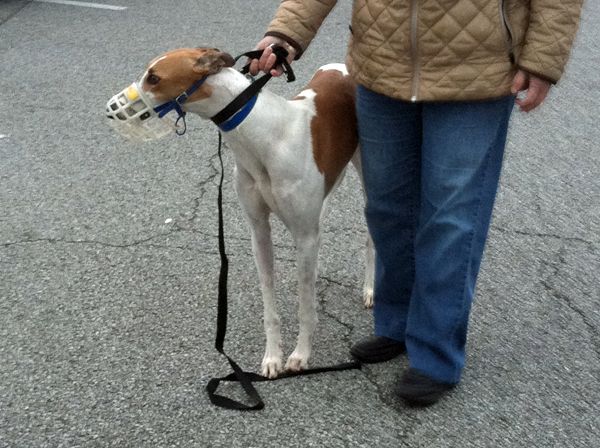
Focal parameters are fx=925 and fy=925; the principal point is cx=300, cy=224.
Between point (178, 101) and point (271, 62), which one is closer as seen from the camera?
point (178, 101)

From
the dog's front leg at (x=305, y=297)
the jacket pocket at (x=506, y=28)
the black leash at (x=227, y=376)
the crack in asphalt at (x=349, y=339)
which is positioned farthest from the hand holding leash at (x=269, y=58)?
the crack in asphalt at (x=349, y=339)

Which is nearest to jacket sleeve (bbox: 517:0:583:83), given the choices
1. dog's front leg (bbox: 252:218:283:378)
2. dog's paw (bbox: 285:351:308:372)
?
dog's front leg (bbox: 252:218:283:378)

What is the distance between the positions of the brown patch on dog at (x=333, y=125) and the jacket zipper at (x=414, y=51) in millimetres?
447

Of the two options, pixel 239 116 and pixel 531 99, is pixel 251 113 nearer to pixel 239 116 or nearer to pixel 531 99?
pixel 239 116

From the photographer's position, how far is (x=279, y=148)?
10.4ft

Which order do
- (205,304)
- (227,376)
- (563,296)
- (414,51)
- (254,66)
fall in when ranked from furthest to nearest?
1. (563,296)
2. (205,304)
3. (227,376)
4. (254,66)
5. (414,51)

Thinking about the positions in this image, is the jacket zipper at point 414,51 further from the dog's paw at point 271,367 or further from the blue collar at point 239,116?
the dog's paw at point 271,367

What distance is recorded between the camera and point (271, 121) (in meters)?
3.18

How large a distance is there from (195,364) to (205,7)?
7052 mm

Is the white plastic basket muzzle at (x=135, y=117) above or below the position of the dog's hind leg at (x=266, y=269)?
above

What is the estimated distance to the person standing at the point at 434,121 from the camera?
288 centimetres

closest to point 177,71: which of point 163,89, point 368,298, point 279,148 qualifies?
point 163,89

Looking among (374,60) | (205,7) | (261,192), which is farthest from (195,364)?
(205,7)

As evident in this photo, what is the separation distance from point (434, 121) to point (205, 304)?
1.51 meters
